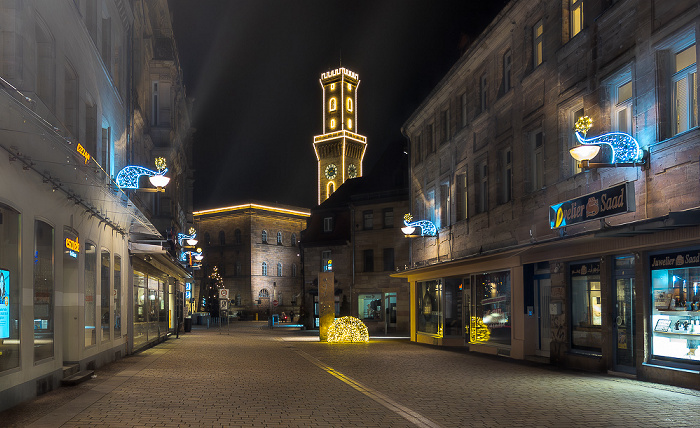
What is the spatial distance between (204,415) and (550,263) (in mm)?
11600

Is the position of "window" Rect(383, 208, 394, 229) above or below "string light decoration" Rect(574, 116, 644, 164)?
above

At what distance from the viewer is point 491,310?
2372cm

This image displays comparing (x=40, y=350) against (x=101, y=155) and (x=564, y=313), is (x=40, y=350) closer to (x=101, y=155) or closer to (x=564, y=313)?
(x=101, y=155)

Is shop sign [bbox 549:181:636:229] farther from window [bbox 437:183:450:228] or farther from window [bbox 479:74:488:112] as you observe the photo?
window [bbox 437:183:450:228]

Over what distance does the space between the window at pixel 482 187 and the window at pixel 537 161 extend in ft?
12.7

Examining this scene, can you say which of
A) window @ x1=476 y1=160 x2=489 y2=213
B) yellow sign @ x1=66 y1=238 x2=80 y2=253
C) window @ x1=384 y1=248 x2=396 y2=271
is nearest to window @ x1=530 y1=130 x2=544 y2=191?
window @ x1=476 y1=160 x2=489 y2=213

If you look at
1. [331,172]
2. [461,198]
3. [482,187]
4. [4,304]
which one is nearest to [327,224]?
[461,198]

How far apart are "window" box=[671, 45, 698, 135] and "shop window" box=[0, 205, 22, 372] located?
11.8 m

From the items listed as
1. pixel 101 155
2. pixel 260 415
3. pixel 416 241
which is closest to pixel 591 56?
pixel 260 415

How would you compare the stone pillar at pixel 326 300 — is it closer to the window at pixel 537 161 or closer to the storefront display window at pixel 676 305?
the window at pixel 537 161

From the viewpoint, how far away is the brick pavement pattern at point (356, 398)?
10.2 metres

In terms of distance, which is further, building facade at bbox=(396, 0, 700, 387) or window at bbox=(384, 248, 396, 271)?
window at bbox=(384, 248, 396, 271)

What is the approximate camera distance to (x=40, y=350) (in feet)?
42.5

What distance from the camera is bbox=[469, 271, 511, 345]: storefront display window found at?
22.5 m
